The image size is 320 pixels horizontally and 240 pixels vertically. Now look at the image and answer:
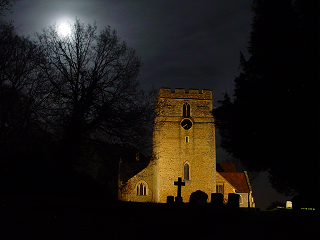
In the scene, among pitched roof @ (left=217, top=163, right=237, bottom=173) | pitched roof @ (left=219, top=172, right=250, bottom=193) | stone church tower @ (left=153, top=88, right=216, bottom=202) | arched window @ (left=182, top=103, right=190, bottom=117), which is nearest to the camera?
stone church tower @ (left=153, top=88, right=216, bottom=202)

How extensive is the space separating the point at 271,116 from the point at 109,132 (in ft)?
21.5

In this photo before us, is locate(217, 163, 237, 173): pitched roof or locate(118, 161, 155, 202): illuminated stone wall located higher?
locate(217, 163, 237, 173): pitched roof

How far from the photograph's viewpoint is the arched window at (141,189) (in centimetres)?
3362

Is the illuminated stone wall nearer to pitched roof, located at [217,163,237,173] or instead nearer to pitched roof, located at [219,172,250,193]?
pitched roof, located at [219,172,250,193]

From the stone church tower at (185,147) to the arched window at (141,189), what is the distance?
1303mm

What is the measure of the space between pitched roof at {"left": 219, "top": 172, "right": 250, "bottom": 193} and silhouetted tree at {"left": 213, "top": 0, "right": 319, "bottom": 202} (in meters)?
22.5

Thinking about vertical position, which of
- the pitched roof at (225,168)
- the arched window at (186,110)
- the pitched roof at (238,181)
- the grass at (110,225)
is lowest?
the grass at (110,225)

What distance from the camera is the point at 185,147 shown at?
32.3 m

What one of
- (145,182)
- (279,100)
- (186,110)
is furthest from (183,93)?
(279,100)

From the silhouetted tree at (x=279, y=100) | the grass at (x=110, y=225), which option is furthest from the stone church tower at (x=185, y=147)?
the grass at (x=110, y=225)

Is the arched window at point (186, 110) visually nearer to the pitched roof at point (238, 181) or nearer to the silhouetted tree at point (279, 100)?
the pitched roof at point (238, 181)

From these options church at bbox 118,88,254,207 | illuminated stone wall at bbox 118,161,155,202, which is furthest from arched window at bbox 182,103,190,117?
illuminated stone wall at bbox 118,161,155,202

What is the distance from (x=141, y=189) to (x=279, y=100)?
2458 cm

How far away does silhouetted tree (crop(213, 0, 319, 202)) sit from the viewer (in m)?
10.9
